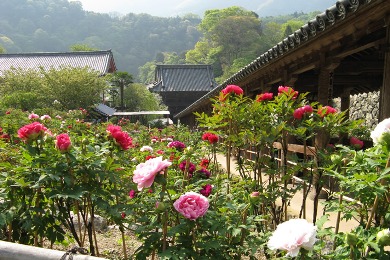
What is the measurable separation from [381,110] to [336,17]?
1152 mm

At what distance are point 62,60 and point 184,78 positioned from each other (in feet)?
37.9

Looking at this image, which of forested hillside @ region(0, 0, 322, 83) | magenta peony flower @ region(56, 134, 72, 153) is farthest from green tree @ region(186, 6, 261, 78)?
magenta peony flower @ region(56, 134, 72, 153)

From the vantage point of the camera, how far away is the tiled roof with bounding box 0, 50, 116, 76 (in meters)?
32.7

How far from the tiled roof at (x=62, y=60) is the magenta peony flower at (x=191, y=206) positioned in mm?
32241

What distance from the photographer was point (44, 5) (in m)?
90.2

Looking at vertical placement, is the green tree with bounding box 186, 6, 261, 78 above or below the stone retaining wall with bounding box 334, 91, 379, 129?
above

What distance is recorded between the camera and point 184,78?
34.4 m

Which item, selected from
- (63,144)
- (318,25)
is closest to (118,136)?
(63,144)

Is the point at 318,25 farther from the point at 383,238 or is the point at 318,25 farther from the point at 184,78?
the point at 184,78

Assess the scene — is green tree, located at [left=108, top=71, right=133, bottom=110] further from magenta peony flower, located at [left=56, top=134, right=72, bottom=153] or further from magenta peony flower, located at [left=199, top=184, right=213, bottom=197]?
magenta peony flower, located at [left=199, top=184, right=213, bottom=197]

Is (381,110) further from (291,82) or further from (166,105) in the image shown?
(166,105)

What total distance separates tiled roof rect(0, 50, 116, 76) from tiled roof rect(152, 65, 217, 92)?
16.2 feet

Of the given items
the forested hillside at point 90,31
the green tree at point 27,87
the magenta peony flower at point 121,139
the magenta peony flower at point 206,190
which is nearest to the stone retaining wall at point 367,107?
the green tree at point 27,87

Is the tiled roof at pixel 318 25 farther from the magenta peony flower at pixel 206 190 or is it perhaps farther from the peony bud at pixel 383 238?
the peony bud at pixel 383 238
